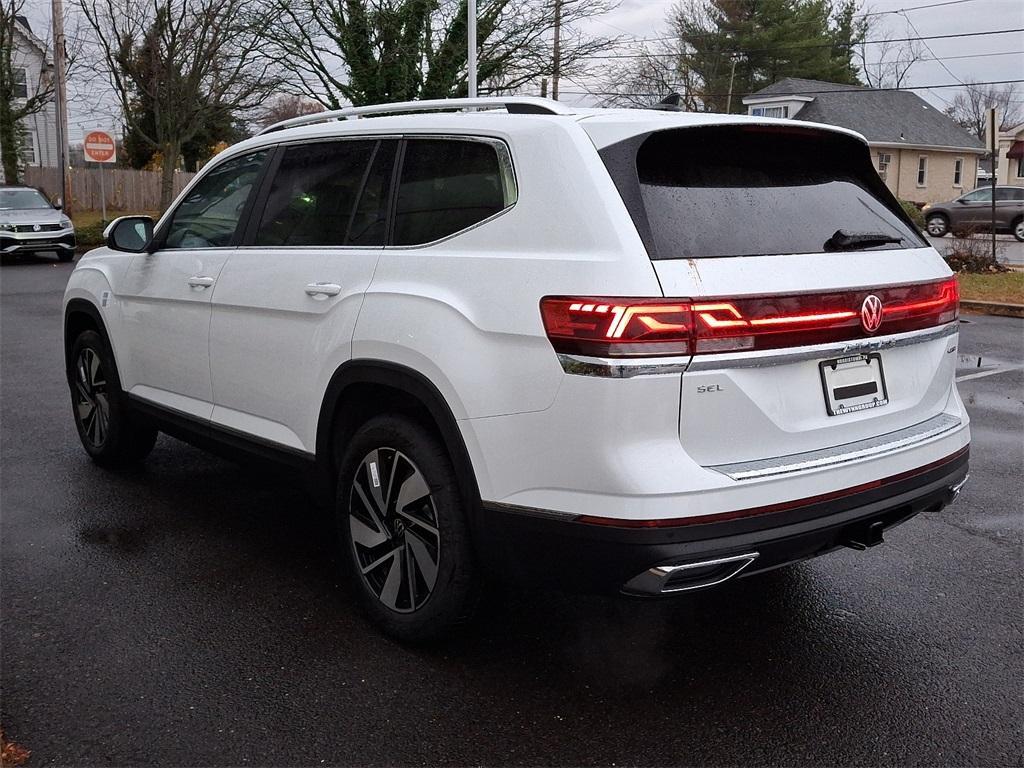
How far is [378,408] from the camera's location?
145 inches

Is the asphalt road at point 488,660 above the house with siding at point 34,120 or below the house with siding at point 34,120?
below

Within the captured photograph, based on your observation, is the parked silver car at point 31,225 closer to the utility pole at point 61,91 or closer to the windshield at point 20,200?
the windshield at point 20,200

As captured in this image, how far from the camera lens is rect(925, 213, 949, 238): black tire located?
3453 cm

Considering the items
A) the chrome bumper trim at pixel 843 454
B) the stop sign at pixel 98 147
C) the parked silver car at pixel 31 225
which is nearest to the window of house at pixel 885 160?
the stop sign at pixel 98 147

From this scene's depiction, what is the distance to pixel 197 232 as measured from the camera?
490 centimetres

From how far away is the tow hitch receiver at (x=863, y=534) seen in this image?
3172 millimetres

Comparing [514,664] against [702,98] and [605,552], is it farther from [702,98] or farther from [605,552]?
[702,98]

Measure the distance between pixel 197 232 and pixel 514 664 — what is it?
268 centimetres

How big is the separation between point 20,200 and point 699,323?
79.8 feet

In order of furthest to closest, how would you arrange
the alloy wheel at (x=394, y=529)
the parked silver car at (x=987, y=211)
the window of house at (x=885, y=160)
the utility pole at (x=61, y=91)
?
1. the window of house at (x=885, y=160)
2. the parked silver car at (x=987, y=211)
3. the utility pole at (x=61, y=91)
4. the alloy wheel at (x=394, y=529)

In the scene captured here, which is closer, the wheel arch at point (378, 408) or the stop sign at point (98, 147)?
the wheel arch at point (378, 408)

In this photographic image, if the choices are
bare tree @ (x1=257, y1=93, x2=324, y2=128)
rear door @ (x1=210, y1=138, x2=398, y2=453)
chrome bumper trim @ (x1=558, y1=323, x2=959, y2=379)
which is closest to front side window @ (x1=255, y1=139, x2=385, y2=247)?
rear door @ (x1=210, y1=138, x2=398, y2=453)

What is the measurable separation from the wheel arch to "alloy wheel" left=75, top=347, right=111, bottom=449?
236 cm

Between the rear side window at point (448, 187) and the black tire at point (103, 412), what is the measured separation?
8.16 feet
